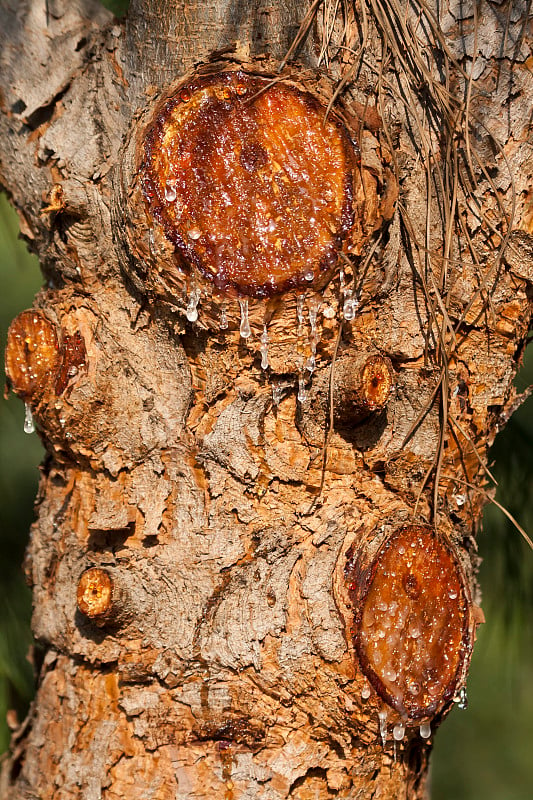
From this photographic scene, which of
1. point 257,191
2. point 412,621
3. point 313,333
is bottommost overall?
point 412,621

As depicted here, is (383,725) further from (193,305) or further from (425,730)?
(193,305)

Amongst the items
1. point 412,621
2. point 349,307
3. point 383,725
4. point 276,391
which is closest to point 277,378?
point 276,391

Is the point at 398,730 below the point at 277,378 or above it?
below

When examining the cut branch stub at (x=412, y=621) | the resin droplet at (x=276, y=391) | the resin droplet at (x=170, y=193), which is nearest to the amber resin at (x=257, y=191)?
the resin droplet at (x=170, y=193)

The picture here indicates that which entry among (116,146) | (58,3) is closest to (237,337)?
(116,146)

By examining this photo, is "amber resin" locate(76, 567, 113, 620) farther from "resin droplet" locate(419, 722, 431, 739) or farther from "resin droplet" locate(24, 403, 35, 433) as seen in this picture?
"resin droplet" locate(419, 722, 431, 739)

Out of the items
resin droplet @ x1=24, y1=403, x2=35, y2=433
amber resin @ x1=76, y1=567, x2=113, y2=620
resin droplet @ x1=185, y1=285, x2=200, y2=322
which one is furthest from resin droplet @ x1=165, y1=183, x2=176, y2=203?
amber resin @ x1=76, y1=567, x2=113, y2=620

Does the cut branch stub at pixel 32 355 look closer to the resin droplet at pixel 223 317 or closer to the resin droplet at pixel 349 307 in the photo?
the resin droplet at pixel 223 317
